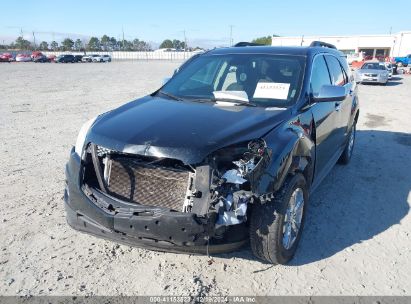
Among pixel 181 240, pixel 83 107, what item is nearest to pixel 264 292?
pixel 181 240

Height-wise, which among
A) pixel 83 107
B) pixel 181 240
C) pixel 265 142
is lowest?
pixel 83 107

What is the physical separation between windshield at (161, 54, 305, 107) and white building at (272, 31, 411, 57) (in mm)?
66503

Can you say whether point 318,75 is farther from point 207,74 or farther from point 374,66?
point 374,66

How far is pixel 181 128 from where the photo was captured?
9.74 feet

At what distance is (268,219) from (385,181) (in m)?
Result: 3.36

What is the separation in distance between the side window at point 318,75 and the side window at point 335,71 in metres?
0.24

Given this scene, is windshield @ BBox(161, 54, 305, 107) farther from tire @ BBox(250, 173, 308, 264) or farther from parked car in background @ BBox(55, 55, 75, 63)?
parked car in background @ BBox(55, 55, 75, 63)

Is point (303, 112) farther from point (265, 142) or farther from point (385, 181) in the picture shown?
point (385, 181)

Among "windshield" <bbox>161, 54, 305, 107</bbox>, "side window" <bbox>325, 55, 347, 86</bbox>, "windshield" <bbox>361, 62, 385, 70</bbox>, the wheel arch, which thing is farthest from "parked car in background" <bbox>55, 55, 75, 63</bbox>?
the wheel arch

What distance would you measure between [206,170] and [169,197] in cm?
39

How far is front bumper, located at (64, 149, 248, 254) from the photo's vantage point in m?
2.59

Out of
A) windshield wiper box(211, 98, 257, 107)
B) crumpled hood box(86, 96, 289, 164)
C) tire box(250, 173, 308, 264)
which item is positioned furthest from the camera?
windshield wiper box(211, 98, 257, 107)

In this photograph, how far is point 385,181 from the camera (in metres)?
5.41

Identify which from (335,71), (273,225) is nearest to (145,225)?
(273,225)
